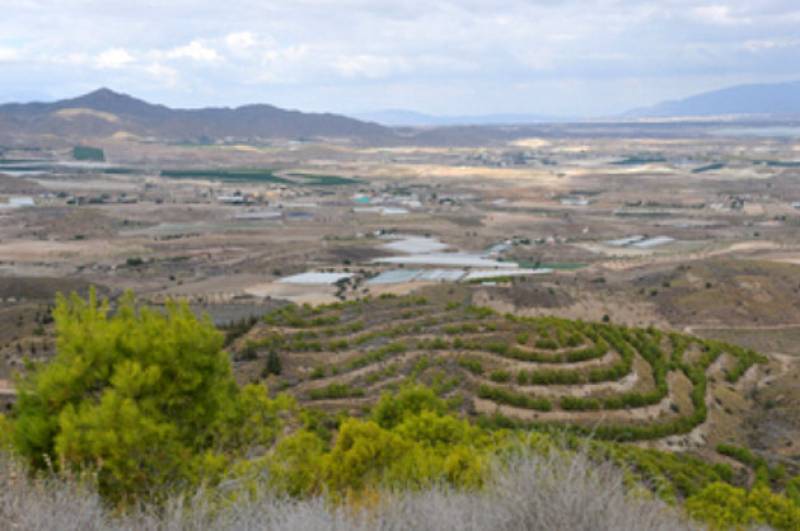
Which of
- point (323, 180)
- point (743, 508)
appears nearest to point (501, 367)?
point (743, 508)

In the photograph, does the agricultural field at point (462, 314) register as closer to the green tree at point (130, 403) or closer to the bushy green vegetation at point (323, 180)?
the green tree at point (130, 403)

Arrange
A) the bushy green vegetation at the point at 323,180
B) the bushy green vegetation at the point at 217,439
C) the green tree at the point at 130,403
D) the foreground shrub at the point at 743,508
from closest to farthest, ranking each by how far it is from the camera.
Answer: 1. the green tree at the point at 130,403
2. the bushy green vegetation at the point at 217,439
3. the foreground shrub at the point at 743,508
4. the bushy green vegetation at the point at 323,180

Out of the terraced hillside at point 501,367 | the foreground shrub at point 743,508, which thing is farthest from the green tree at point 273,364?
the foreground shrub at point 743,508

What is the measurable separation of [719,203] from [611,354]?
103 m

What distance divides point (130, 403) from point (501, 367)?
19407mm

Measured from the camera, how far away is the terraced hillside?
2820 centimetres

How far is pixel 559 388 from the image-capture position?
2947cm

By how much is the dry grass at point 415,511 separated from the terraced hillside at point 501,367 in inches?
602

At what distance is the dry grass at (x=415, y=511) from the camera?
400 inches

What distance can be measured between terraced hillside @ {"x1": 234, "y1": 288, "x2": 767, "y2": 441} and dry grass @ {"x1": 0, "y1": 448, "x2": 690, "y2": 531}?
602 inches

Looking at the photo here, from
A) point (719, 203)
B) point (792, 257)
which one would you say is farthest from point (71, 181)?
point (792, 257)

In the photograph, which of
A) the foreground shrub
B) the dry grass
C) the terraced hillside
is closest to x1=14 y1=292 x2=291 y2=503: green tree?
the dry grass

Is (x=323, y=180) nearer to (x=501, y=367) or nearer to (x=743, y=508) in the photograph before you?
(x=501, y=367)

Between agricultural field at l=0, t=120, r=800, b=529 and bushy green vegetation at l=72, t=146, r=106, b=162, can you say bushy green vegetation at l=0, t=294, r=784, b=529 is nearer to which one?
agricultural field at l=0, t=120, r=800, b=529
